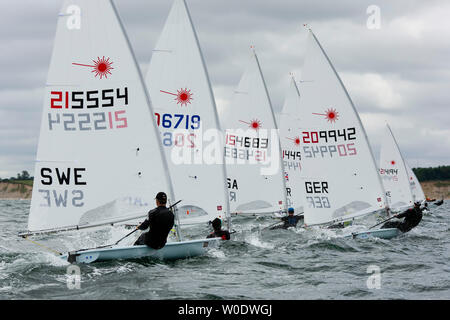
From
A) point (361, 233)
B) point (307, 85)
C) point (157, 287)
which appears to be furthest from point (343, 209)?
point (157, 287)

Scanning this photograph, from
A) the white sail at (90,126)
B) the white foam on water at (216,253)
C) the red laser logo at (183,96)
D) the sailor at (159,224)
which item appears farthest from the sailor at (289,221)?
the sailor at (159,224)

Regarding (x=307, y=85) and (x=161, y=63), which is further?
(x=307, y=85)

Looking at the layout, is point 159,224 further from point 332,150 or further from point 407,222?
point 407,222

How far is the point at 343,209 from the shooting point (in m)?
19.1

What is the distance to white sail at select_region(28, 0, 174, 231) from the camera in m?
12.3

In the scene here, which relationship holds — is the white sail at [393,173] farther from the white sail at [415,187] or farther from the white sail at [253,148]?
the white sail at [253,148]

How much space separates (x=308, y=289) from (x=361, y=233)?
7089mm

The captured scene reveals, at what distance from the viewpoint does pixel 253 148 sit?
2381 centimetres

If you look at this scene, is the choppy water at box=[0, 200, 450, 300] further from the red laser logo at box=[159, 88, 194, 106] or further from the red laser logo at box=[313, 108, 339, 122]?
the red laser logo at box=[313, 108, 339, 122]

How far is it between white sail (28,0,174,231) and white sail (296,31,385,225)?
7.97 metres

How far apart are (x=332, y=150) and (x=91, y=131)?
9.15 meters

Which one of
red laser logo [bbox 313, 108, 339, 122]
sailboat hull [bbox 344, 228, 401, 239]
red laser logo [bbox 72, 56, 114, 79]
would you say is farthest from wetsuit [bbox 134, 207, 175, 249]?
red laser logo [bbox 313, 108, 339, 122]

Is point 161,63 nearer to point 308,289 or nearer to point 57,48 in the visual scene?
point 57,48

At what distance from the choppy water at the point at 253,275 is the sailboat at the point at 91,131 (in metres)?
1.04
